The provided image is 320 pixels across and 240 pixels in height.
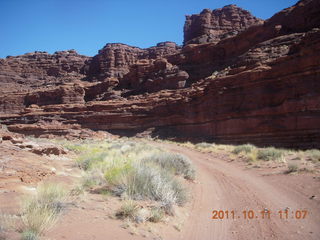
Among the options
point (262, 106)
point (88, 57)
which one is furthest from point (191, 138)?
point (88, 57)

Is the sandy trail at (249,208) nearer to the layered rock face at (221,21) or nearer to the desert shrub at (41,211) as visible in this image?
the desert shrub at (41,211)

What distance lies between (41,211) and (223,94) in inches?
924

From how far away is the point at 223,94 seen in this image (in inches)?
979

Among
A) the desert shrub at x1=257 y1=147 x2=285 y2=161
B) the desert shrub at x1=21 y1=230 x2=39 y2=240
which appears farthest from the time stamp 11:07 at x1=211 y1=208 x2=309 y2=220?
the desert shrub at x1=257 y1=147 x2=285 y2=161

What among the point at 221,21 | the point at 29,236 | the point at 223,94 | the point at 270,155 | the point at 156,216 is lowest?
the point at 156,216

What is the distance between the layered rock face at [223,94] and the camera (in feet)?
61.4

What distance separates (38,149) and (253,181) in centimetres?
796

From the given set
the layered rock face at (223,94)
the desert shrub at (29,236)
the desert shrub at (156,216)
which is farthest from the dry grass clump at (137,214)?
the layered rock face at (223,94)

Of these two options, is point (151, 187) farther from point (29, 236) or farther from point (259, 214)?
point (29, 236)

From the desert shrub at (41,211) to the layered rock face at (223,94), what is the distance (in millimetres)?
17243

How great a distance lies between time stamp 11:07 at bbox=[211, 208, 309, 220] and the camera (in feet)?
15.8

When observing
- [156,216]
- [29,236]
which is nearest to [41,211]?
[29,236]

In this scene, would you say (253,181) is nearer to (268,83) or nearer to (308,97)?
(308,97)

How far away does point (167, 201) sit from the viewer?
480cm
